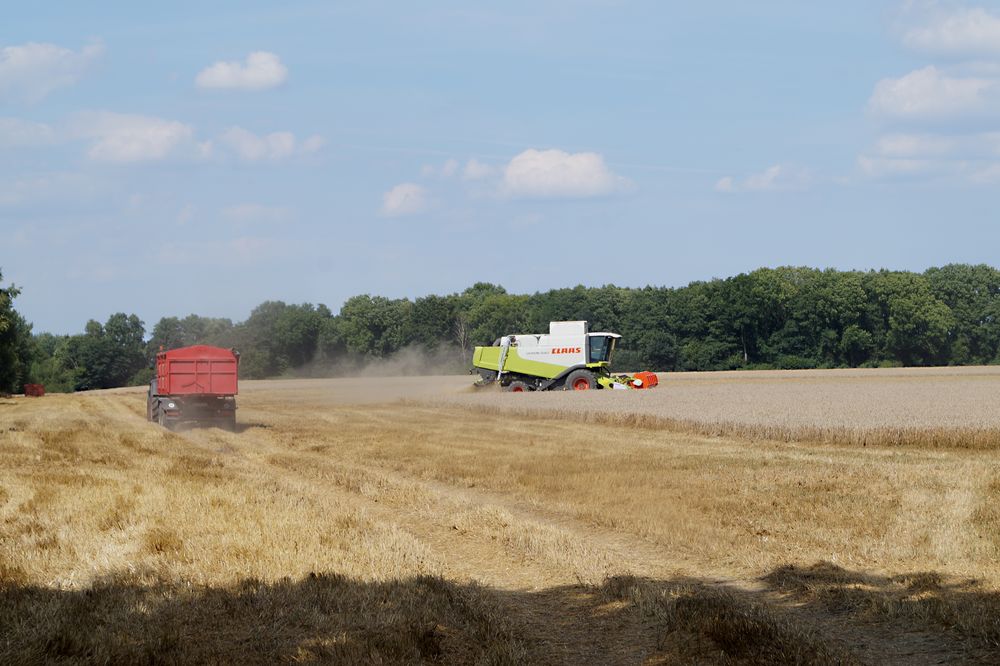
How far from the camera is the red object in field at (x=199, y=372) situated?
1291 inches

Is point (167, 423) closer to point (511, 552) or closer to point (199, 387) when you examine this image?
point (199, 387)

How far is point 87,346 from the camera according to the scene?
137000 millimetres

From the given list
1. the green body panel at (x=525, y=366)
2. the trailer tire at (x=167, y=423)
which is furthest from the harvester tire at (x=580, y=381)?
the trailer tire at (x=167, y=423)

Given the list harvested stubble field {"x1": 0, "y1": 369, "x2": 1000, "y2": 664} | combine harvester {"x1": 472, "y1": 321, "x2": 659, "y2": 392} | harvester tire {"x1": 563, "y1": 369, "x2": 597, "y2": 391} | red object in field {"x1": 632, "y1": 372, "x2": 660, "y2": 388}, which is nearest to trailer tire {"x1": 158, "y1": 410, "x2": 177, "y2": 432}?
harvested stubble field {"x1": 0, "y1": 369, "x2": 1000, "y2": 664}

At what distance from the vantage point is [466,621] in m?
8.34

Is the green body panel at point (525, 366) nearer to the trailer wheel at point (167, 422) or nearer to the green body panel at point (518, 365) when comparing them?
the green body panel at point (518, 365)

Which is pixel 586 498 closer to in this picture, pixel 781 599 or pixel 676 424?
pixel 781 599

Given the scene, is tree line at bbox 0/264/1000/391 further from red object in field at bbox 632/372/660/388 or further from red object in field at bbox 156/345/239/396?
red object in field at bbox 156/345/239/396

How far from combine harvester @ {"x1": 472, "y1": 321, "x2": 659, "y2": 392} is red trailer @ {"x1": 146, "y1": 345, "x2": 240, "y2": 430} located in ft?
63.4

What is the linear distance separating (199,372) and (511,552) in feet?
77.2

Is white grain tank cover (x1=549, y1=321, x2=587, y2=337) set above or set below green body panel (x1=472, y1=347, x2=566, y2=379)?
above

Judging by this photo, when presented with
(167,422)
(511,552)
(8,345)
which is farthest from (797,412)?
(8,345)

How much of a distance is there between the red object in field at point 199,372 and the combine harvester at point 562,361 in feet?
63.6

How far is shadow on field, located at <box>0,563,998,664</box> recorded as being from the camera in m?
7.45
